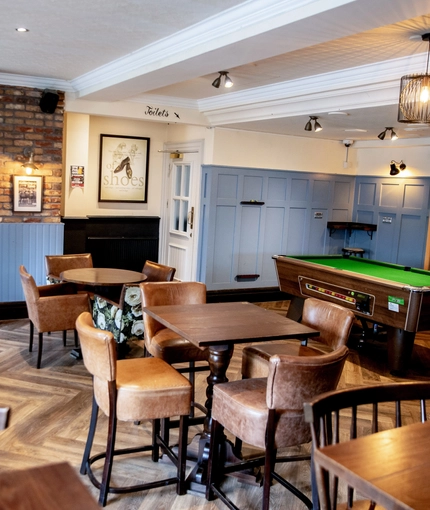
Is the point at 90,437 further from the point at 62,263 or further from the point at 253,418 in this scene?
the point at 62,263

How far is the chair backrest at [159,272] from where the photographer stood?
5.64 meters

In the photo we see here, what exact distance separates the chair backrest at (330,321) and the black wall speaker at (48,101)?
4.28m

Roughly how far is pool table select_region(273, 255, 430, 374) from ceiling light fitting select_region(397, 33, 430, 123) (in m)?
1.62

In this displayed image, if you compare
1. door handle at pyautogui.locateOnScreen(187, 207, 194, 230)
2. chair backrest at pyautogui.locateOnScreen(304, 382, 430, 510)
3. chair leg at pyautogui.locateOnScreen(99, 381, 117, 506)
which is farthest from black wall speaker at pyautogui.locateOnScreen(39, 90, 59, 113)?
chair backrest at pyautogui.locateOnScreen(304, 382, 430, 510)

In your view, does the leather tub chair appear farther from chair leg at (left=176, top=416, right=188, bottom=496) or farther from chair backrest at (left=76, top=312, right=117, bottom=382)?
chair backrest at (left=76, top=312, right=117, bottom=382)

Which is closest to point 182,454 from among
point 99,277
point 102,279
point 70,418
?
point 70,418

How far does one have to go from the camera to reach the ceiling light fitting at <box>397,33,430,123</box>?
12.6 ft

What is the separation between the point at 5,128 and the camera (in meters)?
6.54

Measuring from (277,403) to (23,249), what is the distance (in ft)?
15.8

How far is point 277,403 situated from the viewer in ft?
8.91

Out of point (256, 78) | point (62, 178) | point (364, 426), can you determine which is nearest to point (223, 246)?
point (62, 178)

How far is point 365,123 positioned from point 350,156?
A: 2.32 metres

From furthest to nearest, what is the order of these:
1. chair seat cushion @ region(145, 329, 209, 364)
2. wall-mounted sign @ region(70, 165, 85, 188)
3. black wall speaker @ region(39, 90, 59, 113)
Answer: wall-mounted sign @ region(70, 165, 85, 188)
black wall speaker @ region(39, 90, 59, 113)
chair seat cushion @ region(145, 329, 209, 364)

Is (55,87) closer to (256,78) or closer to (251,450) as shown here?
(256,78)
